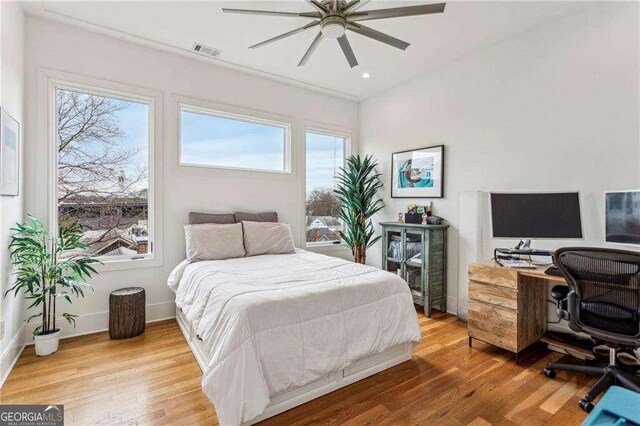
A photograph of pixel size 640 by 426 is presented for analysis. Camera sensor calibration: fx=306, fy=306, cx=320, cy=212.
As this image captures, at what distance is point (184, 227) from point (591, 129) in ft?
13.1

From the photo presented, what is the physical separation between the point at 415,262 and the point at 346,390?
2.00 meters

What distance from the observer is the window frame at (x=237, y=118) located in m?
3.57

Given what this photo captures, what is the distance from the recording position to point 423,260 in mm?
3600

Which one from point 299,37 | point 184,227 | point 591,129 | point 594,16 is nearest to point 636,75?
point 591,129

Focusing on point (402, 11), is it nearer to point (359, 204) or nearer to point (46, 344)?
point (359, 204)

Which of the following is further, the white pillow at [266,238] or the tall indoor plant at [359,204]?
the tall indoor plant at [359,204]

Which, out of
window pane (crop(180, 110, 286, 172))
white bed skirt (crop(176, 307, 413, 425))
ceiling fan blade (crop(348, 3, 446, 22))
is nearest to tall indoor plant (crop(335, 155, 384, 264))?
window pane (crop(180, 110, 286, 172))

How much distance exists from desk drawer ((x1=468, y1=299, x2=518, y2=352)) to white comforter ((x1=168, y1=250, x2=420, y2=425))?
2.28ft

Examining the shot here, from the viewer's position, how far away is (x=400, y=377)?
2264 millimetres

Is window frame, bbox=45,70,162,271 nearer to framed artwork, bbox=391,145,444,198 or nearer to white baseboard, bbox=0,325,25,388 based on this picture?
white baseboard, bbox=0,325,25,388

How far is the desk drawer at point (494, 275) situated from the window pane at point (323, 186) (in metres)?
2.39

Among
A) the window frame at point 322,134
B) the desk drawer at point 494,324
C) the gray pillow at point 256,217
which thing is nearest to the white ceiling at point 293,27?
the window frame at point 322,134

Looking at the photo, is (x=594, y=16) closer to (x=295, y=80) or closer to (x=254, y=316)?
(x=295, y=80)

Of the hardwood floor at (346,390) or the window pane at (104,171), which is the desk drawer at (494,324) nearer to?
the hardwood floor at (346,390)
